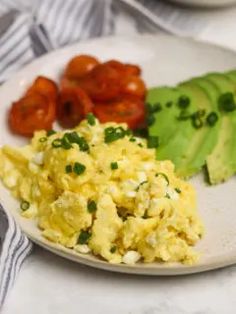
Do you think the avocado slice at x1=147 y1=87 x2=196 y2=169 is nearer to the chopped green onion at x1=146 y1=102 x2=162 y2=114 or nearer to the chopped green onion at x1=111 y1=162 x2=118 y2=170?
the chopped green onion at x1=146 y1=102 x2=162 y2=114

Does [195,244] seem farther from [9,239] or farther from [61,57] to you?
[61,57]

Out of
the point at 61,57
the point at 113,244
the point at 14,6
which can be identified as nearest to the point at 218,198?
the point at 113,244

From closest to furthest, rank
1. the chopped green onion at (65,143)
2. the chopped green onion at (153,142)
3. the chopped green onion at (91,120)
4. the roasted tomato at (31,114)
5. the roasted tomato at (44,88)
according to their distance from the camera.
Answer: the chopped green onion at (65,143), the chopped green onion at (91,120), the chopped green onion at (153,142), the roasted tomato at (31,114), the roasted tomato at (44,88)

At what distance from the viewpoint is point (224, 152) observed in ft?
8.32

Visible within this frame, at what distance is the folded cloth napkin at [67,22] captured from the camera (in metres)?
Result: 2.99

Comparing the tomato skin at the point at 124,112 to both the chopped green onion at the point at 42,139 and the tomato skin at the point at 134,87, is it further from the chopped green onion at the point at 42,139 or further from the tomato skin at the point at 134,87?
the chopped green onion at the point at 42,139

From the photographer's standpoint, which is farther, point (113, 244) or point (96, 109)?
point (96, 109)

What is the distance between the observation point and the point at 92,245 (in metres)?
2.18

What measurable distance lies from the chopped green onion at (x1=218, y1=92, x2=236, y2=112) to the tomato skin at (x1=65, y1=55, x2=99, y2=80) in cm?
48

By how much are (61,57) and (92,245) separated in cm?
96

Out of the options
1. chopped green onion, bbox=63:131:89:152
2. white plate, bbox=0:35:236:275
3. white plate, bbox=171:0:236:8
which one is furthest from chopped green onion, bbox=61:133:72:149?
white plate, bbox=171:0:236:8

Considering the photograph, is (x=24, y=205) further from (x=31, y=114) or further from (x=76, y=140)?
(x=31, y=114)

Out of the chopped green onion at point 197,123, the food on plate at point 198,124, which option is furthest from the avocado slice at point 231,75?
the chopped green onion at point 197,123

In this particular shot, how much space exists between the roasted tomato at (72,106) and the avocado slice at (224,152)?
43cm
